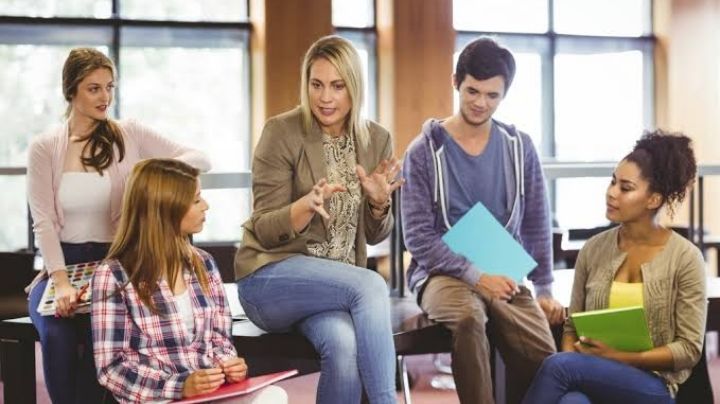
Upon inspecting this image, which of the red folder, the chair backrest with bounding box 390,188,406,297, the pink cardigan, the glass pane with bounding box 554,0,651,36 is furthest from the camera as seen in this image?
the glass pane with bounding box 554,0,651,36

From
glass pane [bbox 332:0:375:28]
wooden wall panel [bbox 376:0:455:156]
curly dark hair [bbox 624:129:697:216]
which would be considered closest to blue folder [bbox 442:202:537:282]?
curly dark hair [bbox 624:129:697:216]

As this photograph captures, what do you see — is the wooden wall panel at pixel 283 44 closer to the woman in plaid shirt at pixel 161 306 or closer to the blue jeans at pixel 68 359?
the blue jeans at pixel 68 359

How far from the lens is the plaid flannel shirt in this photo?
246 centimetres

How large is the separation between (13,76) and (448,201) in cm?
523

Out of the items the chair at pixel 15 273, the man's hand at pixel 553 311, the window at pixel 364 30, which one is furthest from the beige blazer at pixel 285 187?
the window at pixel 364 30

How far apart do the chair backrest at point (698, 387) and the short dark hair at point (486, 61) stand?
3.20 feet

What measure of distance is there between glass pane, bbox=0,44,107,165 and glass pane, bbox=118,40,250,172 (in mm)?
475

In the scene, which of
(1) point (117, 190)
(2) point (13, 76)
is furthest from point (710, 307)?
(2) point (13, 76)

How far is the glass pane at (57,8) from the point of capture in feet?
24.8

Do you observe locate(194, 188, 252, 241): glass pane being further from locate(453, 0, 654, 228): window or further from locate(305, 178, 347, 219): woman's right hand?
locate(305, 178, 347, 219): woman's right hand

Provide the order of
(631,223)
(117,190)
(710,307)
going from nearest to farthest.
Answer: (631,223) < (117,190) < (710,307)

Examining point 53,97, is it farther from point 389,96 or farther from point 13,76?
point 389,96

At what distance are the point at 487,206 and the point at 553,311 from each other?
1.17 feet

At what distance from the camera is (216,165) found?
325 inches
